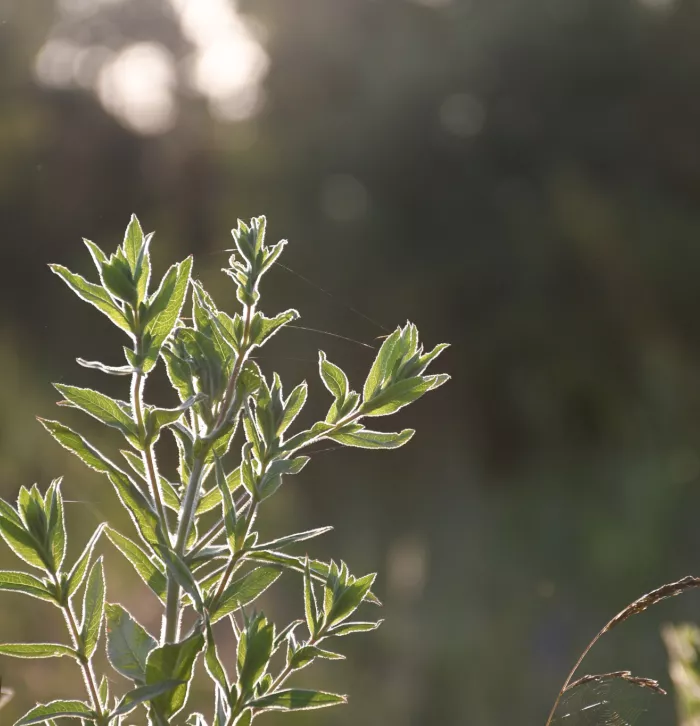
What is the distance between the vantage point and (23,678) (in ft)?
7.18

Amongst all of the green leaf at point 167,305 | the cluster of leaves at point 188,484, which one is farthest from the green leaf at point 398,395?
the green leaf at point 167,305

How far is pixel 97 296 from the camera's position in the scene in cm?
46

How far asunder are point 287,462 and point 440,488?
5.90 meters

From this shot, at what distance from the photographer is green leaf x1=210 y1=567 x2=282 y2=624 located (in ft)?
1.46

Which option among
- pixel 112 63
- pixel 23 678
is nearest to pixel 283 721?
pixel 23 678

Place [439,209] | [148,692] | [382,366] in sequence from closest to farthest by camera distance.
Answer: [148,692] → [382,366] → [439,209]

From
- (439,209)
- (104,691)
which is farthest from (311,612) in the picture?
(439,209)

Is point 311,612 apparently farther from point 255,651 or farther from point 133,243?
point 133,243

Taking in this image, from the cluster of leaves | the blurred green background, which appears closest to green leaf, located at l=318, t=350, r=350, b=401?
the cluster of leaves

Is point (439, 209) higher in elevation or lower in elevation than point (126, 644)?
higher

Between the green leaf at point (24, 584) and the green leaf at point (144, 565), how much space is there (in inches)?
1.8

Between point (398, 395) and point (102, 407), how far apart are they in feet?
0.49


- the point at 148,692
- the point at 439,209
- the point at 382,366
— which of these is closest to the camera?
the point at 148,692

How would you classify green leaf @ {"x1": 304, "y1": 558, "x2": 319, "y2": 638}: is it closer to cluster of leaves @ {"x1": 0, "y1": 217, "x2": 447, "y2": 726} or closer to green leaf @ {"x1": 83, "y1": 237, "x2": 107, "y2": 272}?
cluster of leaves @ {"x1": 0, "y1": 217, "x2": 447, "y2": 726}
